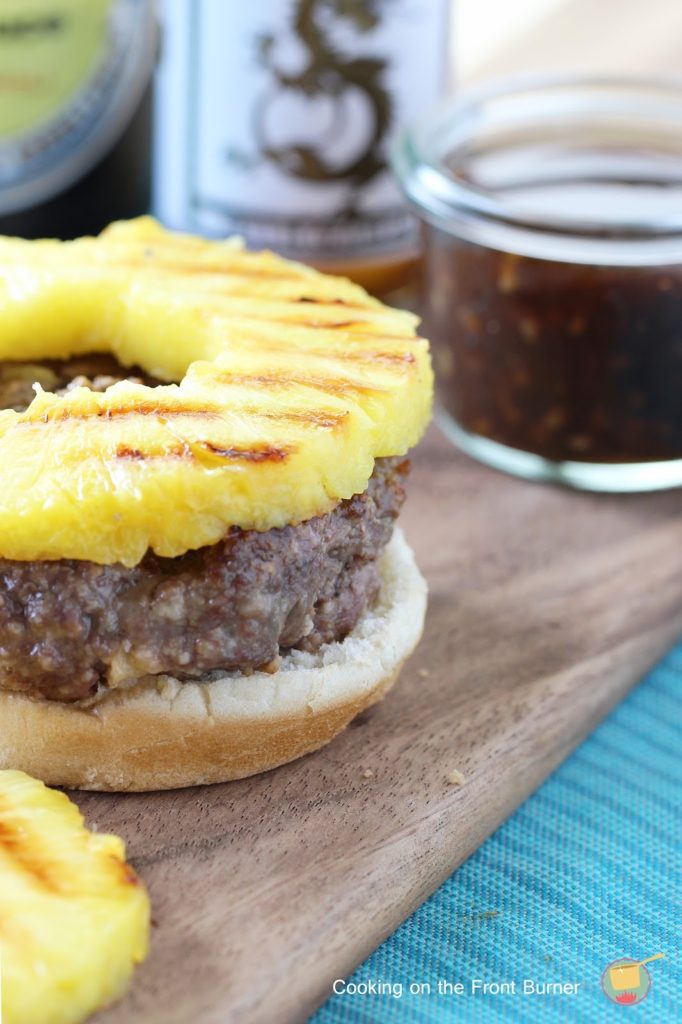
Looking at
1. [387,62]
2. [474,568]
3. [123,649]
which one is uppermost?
[387,62]

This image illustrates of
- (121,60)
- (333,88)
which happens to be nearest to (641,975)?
(333,88)

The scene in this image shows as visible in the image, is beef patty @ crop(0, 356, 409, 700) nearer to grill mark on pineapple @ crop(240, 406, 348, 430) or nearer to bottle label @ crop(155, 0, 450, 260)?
grill mark on pineapple @ crop(240, 406, 348, 430)

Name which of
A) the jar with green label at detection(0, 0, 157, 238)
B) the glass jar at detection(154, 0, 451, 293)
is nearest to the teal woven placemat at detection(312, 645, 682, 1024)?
the glass jar at detection(154, 0, 451, 293)

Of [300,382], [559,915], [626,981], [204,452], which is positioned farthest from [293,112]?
[626,981]

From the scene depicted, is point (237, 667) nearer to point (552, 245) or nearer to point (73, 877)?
point (73, 877)

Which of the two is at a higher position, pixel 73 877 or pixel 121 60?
pixel 121 60

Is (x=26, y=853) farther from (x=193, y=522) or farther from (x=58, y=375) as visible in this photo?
(x=58, y=375)

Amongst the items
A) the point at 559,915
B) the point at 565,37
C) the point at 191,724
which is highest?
the point at 565,37
